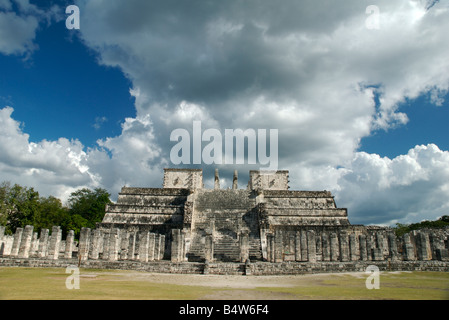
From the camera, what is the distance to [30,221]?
35.7 m

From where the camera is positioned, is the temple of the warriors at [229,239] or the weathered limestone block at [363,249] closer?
the temple of the warriors at [229,239]

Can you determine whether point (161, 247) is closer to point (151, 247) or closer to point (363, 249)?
point (151, 247)

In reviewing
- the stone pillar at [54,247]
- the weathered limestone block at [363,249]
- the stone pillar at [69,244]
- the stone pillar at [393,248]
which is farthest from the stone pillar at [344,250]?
the stone pillar at [54,247]

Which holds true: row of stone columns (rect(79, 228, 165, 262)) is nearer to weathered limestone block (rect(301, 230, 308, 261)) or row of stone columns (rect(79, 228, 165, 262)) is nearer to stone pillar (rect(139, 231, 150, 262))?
stone pillar (rect(139, 231, 150, 262))

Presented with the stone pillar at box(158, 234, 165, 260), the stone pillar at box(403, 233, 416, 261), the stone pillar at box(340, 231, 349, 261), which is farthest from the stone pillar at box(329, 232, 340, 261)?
the stone pillar at box(158, 234, 165, 260)

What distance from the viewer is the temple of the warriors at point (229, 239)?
58.9 ft

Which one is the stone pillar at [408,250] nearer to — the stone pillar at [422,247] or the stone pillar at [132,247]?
the stone pillar at [422,247]

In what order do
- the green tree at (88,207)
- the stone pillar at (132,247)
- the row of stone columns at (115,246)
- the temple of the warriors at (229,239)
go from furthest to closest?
the green tree at (88,207), the stone pillar at (132,247), the row of stone columns at (115,246), the temple of the warriors at (229,239)

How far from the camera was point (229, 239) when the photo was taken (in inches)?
1024

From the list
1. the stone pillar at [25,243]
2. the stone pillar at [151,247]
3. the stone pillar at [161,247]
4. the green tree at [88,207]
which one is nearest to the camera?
the stone pillar at [25,243]

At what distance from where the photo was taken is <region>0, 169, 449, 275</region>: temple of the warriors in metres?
17.9
